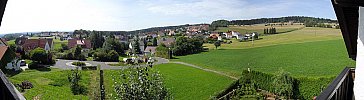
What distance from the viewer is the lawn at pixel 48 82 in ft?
60.4

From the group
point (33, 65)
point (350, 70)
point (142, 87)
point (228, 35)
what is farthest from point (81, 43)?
point (350, 70)

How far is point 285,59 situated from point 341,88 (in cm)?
2948

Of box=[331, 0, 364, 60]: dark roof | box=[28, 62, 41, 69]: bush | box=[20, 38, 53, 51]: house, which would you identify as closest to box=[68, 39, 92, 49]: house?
box=[20, 38, 53, 51]: house

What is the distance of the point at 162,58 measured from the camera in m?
39.4

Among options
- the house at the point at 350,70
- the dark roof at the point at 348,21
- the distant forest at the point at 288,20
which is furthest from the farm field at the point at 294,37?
the house at the point at 350,70

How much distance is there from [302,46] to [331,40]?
12.3 ft

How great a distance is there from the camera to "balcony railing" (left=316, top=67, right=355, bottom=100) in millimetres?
1995

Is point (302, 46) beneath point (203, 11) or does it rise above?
beneath

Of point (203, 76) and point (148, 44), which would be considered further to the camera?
point (148, 44)

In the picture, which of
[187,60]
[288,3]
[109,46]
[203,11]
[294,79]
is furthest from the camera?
[203,11]

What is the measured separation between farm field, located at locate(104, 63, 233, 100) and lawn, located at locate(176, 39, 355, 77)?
2079 mm

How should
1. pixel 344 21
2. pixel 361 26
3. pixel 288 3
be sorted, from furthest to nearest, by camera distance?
1. pixel 288 3
2. pixel 344 21
3. pixel 361 26

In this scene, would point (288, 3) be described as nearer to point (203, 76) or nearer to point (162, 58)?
point (162, 58)

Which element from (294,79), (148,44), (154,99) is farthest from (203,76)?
(148,44)
